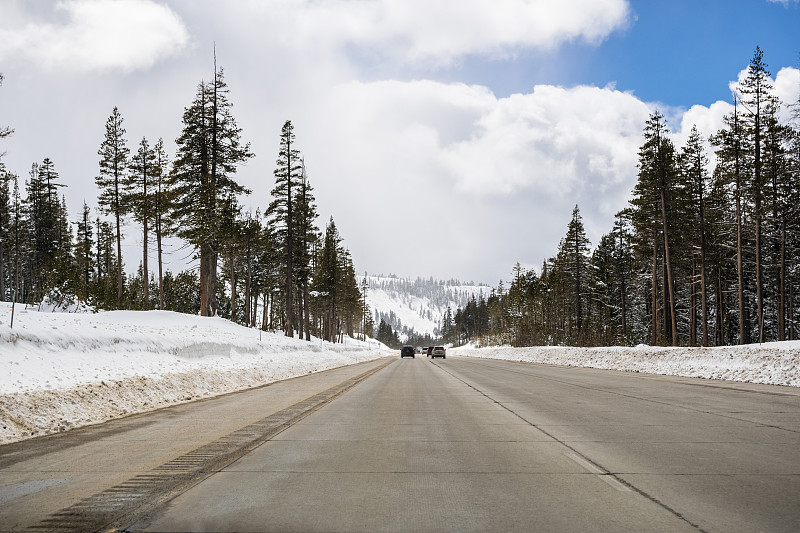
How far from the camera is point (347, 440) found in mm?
8273

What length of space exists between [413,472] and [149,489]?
2604 mm

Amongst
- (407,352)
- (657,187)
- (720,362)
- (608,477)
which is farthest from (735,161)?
(407,352)

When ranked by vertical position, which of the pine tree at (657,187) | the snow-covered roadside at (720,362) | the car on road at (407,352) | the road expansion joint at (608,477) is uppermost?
the pine tree at (657,187)

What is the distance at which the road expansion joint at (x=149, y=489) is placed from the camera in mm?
4188

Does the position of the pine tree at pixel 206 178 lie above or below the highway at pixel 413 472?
above

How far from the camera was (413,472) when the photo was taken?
6078 mm

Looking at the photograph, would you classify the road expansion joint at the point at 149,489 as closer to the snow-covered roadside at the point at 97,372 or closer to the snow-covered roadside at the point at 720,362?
the snow-covered roadside at the point at 97,372

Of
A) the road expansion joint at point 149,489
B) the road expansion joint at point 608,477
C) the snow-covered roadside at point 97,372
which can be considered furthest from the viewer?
the snow-covered roadside at point 97,372

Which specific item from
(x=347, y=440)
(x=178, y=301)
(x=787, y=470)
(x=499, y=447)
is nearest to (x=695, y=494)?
(x=787, y=470)

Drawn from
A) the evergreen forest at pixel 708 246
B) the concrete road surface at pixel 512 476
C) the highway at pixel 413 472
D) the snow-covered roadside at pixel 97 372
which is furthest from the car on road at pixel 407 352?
the concrete road surface at pixel 512 476

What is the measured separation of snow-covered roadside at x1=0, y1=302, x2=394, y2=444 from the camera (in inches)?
394

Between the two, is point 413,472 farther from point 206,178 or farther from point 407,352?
point 407,352

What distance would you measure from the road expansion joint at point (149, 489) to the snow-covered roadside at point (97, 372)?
3.42 m

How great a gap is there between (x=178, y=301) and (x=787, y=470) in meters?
102
